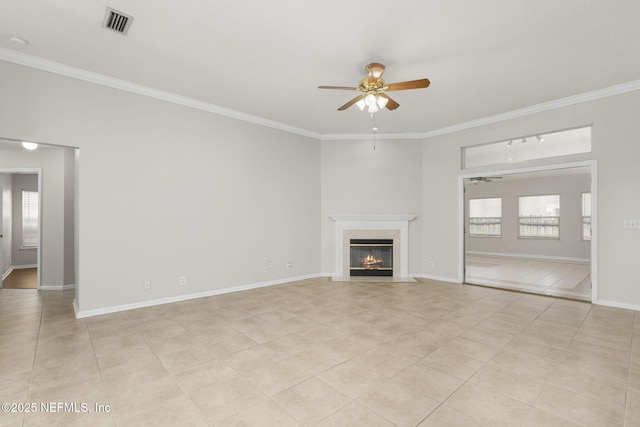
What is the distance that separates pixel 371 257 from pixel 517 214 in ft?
22.4

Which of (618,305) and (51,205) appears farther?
(51,205)

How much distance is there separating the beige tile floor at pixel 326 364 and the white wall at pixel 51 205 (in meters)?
0.99

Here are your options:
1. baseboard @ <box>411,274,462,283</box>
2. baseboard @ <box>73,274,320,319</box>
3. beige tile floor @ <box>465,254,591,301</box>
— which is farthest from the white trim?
baseboard @ <box>73,274,320,319</box>

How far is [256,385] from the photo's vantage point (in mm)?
2141

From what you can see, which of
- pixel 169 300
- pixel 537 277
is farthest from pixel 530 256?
pixel 169 300

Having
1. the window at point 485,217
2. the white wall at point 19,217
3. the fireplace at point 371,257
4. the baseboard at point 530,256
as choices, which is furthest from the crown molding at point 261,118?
the baseboard at point 530,256

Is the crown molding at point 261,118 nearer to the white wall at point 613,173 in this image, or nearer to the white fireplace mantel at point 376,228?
the white wall at point 613,173

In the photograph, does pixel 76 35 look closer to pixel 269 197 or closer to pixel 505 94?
pixel 269 197

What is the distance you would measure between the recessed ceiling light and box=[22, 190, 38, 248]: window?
5.97 metres

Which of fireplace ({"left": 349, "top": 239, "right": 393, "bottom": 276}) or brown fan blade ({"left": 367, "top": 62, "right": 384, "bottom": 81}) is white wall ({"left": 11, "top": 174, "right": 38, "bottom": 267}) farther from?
brown fan blade ({"left": 367, "top": 62, "right": 384, "bottom": 81})

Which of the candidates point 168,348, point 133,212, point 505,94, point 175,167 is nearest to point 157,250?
point 133,212

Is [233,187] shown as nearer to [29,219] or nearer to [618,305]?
[618,305]

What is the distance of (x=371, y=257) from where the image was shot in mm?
6164

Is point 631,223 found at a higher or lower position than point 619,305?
higher
